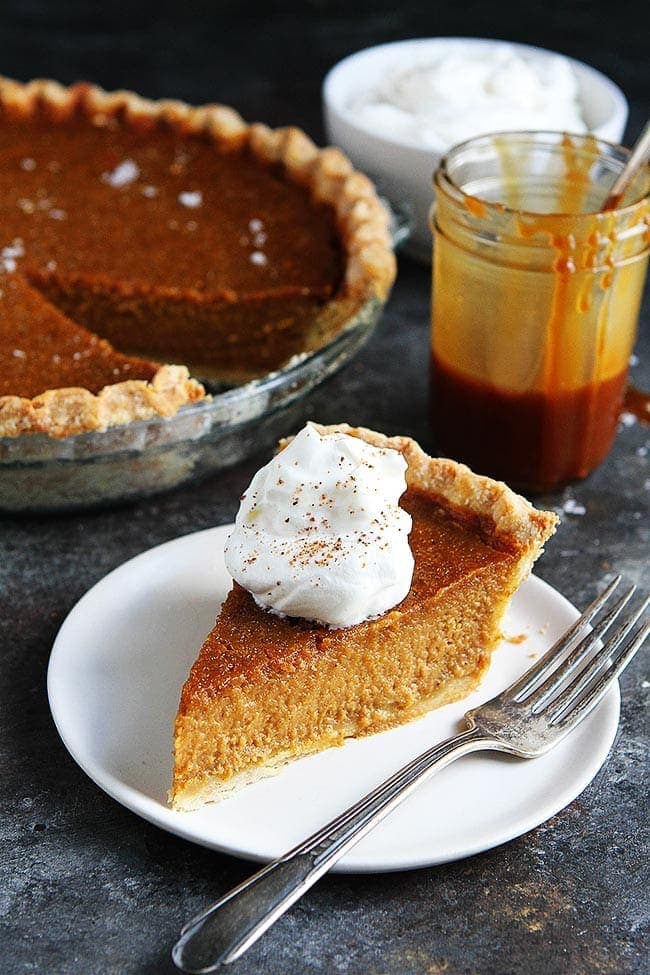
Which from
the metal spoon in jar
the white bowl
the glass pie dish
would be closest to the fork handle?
the glass pie dish

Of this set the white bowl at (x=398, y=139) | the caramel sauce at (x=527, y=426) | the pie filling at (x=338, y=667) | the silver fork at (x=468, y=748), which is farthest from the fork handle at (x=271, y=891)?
A: the white bowl at (x=398, y=139)

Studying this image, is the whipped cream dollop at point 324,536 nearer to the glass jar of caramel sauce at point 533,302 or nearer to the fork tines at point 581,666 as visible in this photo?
the fork tines at point 581,666

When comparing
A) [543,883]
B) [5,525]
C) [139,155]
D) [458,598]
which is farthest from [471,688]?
[139,155]

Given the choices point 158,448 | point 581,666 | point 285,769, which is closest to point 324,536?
point 285,769

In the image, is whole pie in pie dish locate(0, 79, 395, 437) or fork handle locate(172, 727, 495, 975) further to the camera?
whole pie in pie dish locate(0, 79, 395, 437)

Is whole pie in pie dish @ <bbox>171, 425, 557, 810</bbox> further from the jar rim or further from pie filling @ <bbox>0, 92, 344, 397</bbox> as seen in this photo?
pie filling @ <bbox>0, 92, 344, 397</bbox>

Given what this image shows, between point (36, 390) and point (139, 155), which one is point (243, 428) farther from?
point (139, 155)

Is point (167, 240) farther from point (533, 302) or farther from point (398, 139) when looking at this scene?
point (533, 302)
